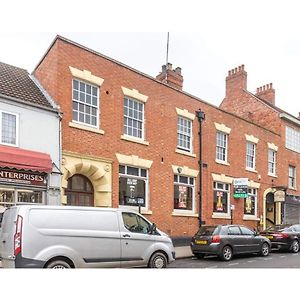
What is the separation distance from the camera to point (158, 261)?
10430 millimetres

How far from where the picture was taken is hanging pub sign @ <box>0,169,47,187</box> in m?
12.4

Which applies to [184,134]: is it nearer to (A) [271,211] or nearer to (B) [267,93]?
(A) [271,211]

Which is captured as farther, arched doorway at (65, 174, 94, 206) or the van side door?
arched doorway at (65, 174, 94, 206)

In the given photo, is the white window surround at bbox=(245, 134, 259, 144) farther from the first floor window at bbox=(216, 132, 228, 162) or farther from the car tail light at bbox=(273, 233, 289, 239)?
the car tail light at bbox=(273, 233, 289, 239)

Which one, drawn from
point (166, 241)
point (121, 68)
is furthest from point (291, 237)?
point (121, 68)

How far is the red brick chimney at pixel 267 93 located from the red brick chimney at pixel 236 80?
283 centimetres

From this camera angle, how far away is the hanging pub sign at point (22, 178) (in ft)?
40.6

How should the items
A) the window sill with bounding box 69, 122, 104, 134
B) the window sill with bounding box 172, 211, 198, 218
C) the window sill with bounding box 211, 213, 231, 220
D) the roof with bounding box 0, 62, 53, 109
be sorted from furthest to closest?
the window sill with bounding box 211, 213, 231, 220 < the window sill with bounding box 172, 211, 198, 218 < the window sill with bounding box 69, 122, 104, 134 < the roof with bounding box 0, 62, 53, 109

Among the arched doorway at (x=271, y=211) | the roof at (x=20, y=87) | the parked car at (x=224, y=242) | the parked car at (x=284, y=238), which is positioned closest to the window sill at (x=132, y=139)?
the roof at (x=20, y=87)

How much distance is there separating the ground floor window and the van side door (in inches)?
179

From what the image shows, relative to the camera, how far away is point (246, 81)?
98.6 ft

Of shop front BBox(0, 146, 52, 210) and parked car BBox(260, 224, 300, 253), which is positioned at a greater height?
shop front BBox(0, 146, 52, 210)

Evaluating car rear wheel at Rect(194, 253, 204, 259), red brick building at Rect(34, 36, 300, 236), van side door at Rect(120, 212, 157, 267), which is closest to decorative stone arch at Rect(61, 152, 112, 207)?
red brick building at Rect(34, 36, 300, 236)

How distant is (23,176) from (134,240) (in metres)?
4.96
